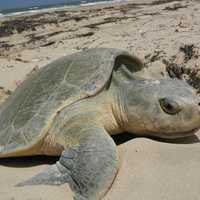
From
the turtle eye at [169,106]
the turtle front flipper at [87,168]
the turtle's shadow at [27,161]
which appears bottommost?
the turtle's shadow at [27,161]

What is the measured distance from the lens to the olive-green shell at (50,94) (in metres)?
2.38

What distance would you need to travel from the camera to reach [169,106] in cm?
231

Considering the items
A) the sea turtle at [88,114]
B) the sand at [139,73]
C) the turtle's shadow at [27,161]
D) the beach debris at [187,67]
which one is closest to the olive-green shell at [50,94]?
the sea turtle at [88,114]

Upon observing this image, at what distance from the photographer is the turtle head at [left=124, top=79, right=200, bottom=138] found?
2.30 m

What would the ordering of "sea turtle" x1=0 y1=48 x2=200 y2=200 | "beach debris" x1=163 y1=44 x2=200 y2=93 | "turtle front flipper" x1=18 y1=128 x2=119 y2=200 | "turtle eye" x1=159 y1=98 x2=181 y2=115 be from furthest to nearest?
"beach debris" x1=163 y1=44 x2=200 y2=93 → "turtle eye" x1=159 y1=98 x2=181 y2=115 → "sea turtle" x1=0 y1=48 x2=200 y2=200 → "turtle front flipper" x1=18 y1=128 x2=119 y2=200

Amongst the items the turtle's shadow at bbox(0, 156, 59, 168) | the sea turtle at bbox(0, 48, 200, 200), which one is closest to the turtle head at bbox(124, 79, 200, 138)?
the sea turtle at bbox(0, 48, 200, 200)

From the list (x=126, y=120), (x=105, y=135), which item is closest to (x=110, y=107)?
(x=126, y=120)

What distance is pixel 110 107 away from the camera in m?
2.50

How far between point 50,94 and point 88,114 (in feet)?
0.95

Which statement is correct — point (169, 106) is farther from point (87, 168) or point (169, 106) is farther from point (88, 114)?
point (87, 168)

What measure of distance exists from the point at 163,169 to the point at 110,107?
585mm

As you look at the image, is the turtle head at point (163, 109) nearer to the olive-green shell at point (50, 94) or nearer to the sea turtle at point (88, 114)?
the sea turtle at point (88, 114)

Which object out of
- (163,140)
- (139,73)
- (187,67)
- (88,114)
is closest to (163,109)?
(163,140)

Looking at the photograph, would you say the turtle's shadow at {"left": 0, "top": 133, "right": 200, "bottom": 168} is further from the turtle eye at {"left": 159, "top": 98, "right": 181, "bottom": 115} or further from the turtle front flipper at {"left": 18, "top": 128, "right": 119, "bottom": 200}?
the turtle front flipper at {"left": 18, "top": 128, "right": 119, "bottom": 200}
